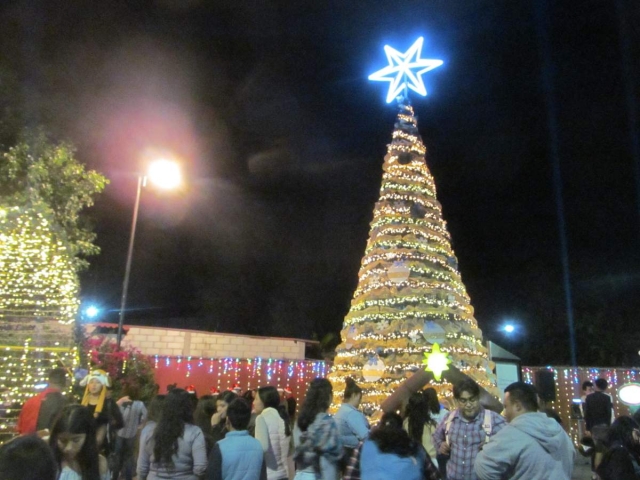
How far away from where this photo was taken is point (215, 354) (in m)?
21.8

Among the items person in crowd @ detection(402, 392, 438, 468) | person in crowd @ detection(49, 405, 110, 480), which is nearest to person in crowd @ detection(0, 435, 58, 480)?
person in crowd @ detection(49, 405, 110, 480)

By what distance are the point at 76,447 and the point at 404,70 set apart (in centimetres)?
1308

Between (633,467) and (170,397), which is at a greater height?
(170,397)

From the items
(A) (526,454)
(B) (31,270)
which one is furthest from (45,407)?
(A) (526,454)

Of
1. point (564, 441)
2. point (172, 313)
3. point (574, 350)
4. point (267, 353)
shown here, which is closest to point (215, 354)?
point (267, 353)

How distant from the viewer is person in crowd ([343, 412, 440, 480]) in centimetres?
324

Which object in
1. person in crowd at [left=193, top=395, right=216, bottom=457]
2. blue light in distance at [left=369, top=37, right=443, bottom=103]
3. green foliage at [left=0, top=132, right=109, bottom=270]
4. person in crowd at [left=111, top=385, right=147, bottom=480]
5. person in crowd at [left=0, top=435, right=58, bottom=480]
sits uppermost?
blue light in distance at [left=369, top=37, right=443, bottom=103]

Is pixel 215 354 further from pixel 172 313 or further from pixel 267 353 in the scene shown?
pixel 172 313

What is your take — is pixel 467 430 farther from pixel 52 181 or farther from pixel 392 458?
pixel 52 181

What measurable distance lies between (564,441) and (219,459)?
245 cm

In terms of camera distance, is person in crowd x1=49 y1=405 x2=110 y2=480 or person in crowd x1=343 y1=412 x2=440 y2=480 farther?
person in crowd x1=343 y1=412 x2=440 y2=480

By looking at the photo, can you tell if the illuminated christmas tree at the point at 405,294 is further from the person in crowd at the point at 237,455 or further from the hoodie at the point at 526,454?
the hoodie at the point at 526,454

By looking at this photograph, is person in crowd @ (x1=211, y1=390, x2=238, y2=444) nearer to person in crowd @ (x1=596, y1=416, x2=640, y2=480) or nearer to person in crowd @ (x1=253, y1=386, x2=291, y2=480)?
person in crowd @ (x1=253, y1=386, x2=291, y2=480)

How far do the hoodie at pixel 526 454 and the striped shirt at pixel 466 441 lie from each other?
3.21ft
